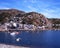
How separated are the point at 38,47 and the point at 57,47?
304 inches

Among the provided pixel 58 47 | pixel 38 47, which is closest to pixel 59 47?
pixel 58 47

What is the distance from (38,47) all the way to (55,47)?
7056 mm

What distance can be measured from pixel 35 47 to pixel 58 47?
878 centimetres

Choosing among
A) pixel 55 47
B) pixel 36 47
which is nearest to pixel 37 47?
Result: pixel 36 47

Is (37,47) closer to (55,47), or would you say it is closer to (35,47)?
(35,47)

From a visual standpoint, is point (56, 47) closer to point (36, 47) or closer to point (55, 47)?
point (55, 47)

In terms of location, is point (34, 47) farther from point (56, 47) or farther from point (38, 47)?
point (56, 47)

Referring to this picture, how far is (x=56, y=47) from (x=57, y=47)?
0.36 metres

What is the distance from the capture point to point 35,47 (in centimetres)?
6788

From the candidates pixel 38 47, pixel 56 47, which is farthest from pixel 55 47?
pixel 38 47

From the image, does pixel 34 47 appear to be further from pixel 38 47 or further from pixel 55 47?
pixel 55 47

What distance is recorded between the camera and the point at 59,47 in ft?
234

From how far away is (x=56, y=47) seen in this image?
7150cm

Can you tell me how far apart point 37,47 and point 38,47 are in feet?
1.08
